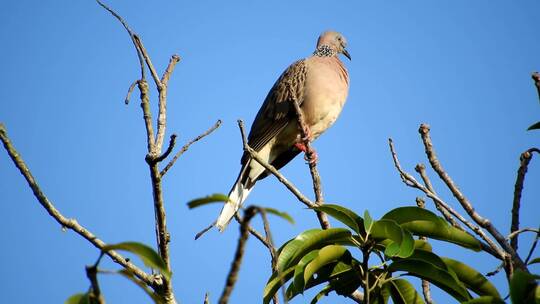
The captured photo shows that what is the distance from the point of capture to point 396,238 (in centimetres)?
177

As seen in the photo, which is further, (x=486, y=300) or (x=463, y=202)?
(x=463, y=202)

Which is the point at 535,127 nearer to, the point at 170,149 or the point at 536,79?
the point at 536,79

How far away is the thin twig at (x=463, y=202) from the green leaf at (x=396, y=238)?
1.17 ft

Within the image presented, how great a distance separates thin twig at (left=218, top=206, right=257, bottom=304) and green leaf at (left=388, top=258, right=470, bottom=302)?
2.99 feet

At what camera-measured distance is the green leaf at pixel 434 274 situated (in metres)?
1.75

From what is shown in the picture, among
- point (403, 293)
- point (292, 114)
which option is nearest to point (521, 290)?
point (403, 293)

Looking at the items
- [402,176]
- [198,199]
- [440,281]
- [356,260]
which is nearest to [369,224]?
[356,260]

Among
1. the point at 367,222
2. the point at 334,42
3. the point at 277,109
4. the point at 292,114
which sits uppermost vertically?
the point at 334,42

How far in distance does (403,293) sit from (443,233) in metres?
0.23

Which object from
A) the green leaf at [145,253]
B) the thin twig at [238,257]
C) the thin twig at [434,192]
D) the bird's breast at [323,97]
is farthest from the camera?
the bird's breast at [323,97]

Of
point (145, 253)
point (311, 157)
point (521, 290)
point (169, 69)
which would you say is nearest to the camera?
point (145, 253)

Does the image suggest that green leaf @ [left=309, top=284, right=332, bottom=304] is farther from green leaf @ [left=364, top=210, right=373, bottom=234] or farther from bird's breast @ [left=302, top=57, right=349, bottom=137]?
bird's breast @ [left=302, top=57, right=349, bottom=137]

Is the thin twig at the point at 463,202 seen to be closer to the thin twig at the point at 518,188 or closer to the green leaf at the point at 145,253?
the thin twig at the point at 518,188

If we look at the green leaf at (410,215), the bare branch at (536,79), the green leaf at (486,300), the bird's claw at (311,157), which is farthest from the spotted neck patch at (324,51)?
the green leaf at (486,300)
